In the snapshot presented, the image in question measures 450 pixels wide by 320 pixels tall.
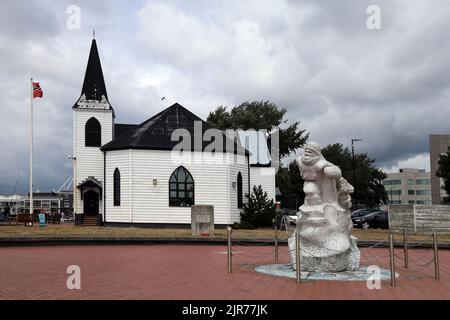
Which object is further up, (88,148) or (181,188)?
(88,148)

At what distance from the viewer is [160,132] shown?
35.0m

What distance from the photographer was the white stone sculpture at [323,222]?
12703 mm

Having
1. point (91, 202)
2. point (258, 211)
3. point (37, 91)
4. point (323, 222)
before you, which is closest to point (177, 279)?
point (323, 222)

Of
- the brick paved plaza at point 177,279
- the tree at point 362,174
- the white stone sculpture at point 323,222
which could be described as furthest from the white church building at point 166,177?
the tree at point 362,174

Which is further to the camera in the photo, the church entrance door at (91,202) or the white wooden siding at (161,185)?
the church entrance door at (91,202)

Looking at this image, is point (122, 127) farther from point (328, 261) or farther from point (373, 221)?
point (328, 261)

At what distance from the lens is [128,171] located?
33.5m

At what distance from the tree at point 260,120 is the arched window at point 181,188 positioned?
30610mm

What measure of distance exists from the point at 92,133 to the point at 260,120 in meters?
28.9

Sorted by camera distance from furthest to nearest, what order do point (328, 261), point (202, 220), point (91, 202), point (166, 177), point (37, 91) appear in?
1. point (91, 202)
2. point (37, 91)
3. point (166, 177)
4. point (202, 220)
5. point (328, 261)

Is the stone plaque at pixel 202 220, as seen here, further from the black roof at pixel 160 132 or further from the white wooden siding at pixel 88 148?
the white wooden siding at pixel 88 148
